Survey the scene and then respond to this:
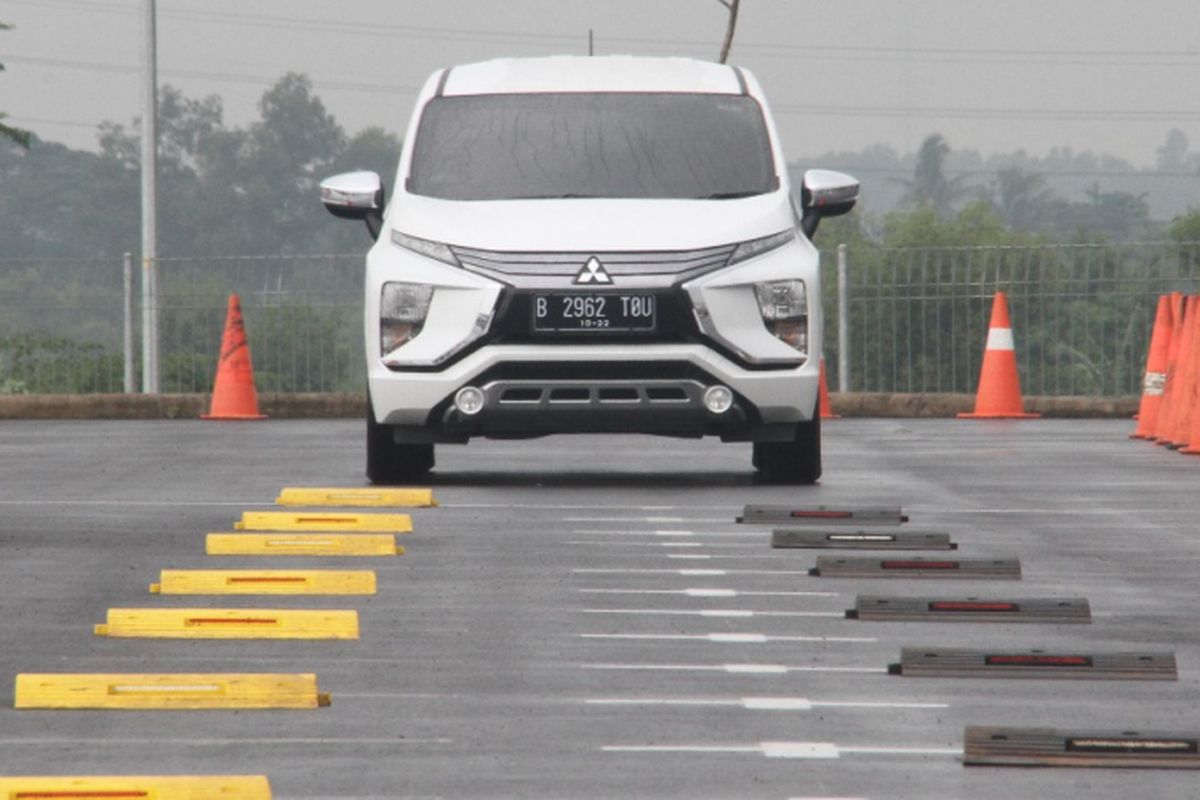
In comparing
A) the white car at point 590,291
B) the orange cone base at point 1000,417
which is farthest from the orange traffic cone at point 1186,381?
the orange cone base at point 1000,417

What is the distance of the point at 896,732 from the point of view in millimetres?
6371

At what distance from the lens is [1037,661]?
7.25 meters

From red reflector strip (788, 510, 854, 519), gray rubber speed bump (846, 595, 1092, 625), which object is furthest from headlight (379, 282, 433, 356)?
gray rubber speed bump (846, 595, 1092, 625)

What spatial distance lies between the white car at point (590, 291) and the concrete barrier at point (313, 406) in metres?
9.72

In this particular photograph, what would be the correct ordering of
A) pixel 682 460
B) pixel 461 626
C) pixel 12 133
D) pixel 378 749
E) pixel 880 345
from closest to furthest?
1. pixel 378 749
2. pixel 461 626
3. pixel 682 460
4. pixel 880 345
5. pixel 12 133

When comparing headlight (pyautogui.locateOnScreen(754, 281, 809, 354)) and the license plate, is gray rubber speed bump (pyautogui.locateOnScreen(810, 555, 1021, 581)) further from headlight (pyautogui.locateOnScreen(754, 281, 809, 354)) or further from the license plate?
headlight (pyautogui.locateOnScreen(754, 281, 809, 354))

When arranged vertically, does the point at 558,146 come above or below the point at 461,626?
above

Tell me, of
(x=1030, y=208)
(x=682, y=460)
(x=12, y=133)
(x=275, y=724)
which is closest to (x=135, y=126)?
(x=1030, y=208)

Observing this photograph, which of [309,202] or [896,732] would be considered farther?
[309,202]

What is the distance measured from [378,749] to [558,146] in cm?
764

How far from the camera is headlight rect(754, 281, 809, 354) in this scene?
12695 mm

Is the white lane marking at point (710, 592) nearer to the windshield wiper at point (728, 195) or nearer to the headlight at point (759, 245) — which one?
the headlight at point (759, 245)

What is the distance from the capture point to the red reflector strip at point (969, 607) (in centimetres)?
841

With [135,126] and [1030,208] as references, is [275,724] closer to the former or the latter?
[135,126]
